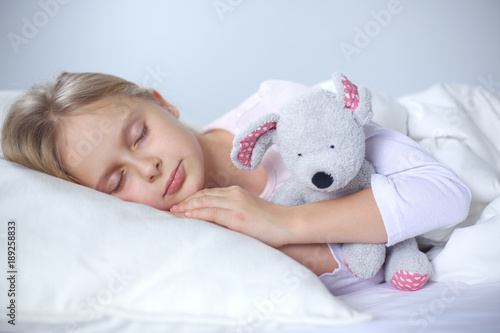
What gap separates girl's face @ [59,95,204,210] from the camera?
2.95ft

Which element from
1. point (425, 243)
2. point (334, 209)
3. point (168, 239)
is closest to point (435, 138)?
point (425, 243)

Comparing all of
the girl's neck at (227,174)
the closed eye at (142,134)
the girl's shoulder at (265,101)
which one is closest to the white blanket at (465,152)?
the girl's shoulder at (265,101)

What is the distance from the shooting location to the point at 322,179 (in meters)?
0.71

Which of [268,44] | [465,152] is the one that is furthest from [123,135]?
[268,44]

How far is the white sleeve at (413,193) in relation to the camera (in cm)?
79

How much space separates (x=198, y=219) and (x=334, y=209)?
0.91ft

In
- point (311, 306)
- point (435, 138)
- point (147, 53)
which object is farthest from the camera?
point (147, 53)

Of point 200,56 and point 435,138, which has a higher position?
point 200,56

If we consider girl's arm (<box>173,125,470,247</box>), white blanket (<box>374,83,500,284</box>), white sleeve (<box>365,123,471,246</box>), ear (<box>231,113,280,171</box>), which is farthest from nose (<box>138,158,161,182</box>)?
white blanket (<box>374,83,500,284</box>)

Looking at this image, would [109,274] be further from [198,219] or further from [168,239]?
[198,219]

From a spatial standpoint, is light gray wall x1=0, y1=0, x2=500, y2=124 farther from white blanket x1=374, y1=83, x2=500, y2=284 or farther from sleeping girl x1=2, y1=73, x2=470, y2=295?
sleeping girl x1=2, y1=73, x2=470, y2=295

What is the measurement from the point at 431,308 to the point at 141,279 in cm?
49

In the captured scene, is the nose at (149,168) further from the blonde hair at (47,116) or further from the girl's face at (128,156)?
the blonde hair at (47,116)

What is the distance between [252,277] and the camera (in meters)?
0.65
